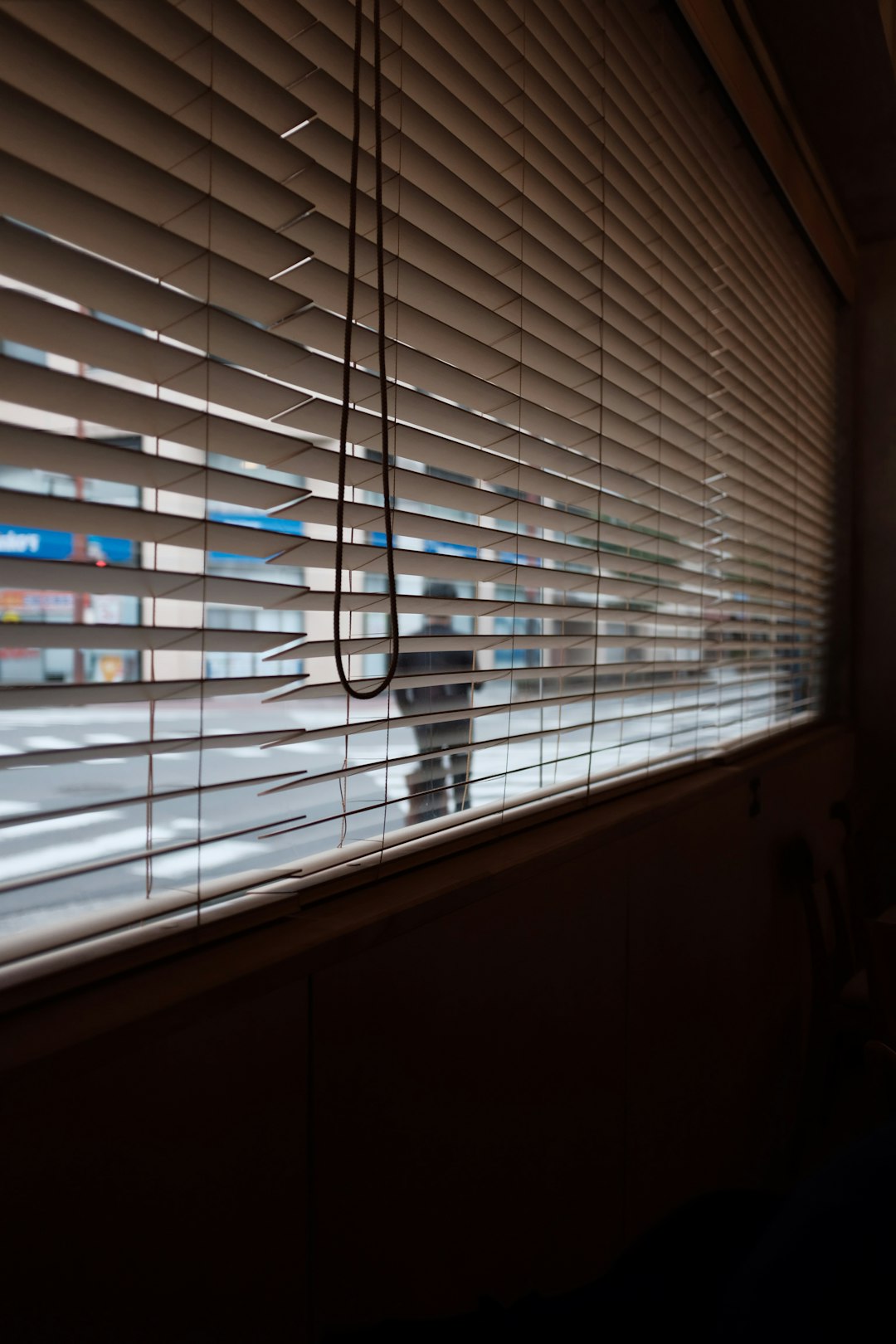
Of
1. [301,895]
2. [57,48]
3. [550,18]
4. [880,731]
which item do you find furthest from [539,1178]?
[880,731]

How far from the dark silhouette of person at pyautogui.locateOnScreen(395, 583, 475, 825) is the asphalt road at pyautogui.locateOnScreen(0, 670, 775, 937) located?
0.02m

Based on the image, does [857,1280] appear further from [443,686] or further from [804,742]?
[804,742]

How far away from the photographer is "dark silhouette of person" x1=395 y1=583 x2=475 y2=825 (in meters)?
0.91

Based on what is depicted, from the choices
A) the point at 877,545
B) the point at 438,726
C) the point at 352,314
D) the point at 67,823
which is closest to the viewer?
the point at 67,823

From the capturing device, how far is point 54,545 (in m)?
0.60

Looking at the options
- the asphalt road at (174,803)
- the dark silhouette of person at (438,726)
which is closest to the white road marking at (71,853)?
the asphalt road at (174,803)

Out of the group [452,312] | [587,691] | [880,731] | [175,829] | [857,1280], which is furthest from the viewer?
[880,731]

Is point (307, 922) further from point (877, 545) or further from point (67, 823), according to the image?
point (877, 545)

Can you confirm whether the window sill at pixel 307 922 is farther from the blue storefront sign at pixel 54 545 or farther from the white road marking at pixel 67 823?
the blue storefront sign at pixel 54 545

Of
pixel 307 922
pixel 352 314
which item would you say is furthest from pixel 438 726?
pixel 352 314

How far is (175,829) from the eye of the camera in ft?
2.15

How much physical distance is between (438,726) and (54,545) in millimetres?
471

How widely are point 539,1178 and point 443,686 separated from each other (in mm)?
620

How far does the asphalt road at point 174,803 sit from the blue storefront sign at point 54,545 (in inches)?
4.1
